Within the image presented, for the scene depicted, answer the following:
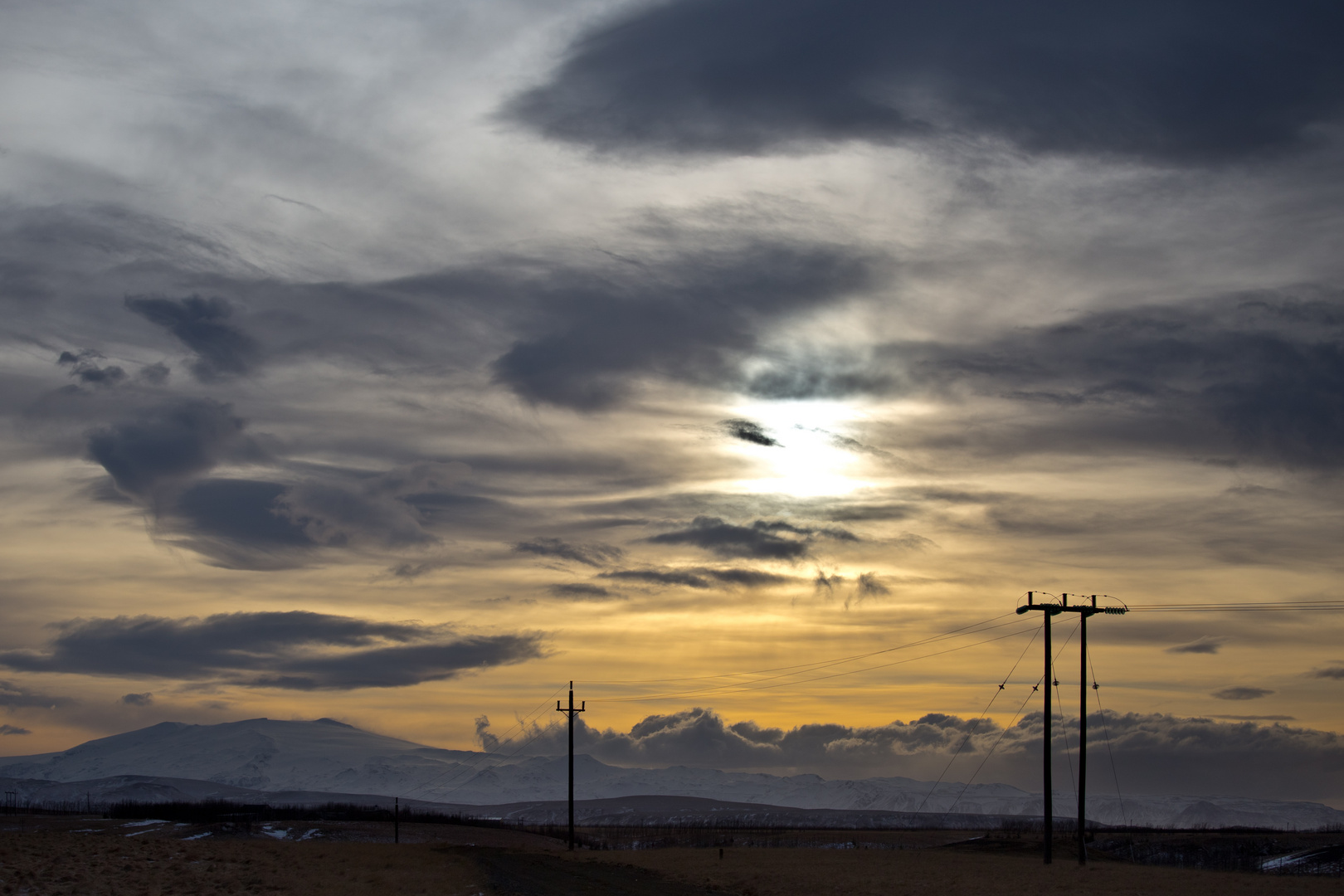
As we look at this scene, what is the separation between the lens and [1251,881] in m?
55.0

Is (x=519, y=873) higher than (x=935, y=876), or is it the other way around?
(x=519, y=873)

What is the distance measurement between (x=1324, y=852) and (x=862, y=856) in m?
29.6

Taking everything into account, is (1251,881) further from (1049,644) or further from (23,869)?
(23,869)

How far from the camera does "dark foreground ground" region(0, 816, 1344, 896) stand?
1971 inches

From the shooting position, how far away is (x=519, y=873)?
192 ft

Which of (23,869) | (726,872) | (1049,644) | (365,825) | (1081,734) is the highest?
(1049,644)

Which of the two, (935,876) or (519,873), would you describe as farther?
(935,876)

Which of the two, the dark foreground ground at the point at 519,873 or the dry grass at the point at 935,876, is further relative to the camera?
the dry grass at the point at 935,876

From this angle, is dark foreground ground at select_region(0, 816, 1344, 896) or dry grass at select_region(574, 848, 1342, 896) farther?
dry grass at select_region(574, 848, 1342, 896)

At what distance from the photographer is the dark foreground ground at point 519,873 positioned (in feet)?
164

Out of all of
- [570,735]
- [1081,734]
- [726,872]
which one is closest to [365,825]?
[570,735]

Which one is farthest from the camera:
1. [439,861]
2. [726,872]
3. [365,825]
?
[365,825]

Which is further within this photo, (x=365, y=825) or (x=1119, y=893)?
(x=365, y=825)

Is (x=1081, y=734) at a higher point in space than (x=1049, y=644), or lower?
lower
